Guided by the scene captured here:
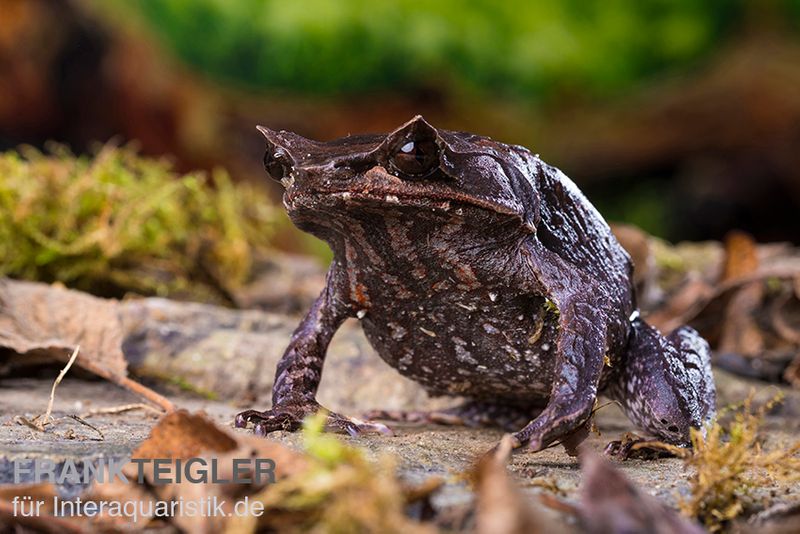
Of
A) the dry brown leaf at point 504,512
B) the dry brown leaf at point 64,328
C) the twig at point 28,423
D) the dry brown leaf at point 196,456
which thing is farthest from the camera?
the dry brown leaf at point 64,328

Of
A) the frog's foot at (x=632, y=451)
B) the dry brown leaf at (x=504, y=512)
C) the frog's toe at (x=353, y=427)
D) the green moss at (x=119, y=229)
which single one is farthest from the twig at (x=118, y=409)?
the green moss at (x=119, y=229)

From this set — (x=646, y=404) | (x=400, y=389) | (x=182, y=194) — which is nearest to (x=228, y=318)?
(x=400, y=389)

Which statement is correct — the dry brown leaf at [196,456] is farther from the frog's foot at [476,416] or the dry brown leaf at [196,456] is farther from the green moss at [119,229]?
the green moss at [119,229]

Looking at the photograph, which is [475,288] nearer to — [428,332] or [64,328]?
[428,332]

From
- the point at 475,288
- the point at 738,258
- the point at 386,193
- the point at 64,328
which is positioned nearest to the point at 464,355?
the point at 475,288

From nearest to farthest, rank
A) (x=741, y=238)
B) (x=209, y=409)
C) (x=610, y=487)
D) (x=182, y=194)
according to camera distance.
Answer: (x=610, y=487) < (x=209, y=409) < (x=741, y=238) < (x=182, y=194)

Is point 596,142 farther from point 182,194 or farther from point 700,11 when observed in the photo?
point 182,194

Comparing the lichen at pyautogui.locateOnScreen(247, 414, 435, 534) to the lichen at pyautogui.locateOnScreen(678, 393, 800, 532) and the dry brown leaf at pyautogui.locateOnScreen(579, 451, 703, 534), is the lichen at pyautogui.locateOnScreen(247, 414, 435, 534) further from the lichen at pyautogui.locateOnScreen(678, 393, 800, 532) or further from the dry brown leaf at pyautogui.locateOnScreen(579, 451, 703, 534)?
the lichen at pyautogui.locateOnScreen(678, 393, 800, 532)
